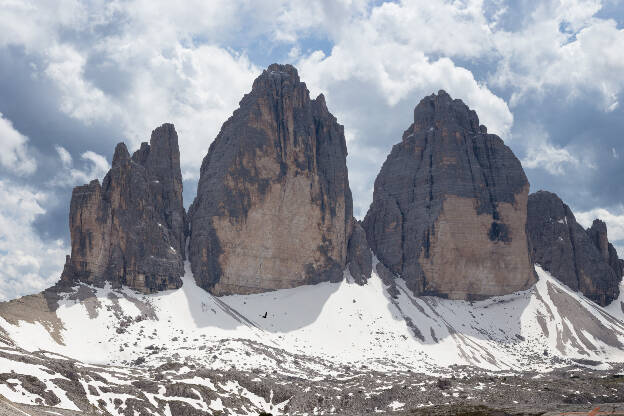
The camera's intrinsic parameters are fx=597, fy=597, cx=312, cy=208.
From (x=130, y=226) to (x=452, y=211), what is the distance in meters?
71.6

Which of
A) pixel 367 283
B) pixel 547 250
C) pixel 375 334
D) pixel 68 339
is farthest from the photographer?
pixel 547 250

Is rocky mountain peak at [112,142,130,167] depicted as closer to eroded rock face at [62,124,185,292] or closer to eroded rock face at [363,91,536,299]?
eroded rock face at [62,124,185,292]

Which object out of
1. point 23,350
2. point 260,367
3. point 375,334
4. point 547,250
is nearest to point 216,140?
point 375,334

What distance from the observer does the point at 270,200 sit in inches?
4692

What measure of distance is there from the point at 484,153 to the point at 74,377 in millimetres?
115531

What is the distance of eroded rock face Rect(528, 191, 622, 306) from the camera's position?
156 meters

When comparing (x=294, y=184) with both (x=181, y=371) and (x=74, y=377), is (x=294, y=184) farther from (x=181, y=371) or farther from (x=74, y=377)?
(x=74, y=377)

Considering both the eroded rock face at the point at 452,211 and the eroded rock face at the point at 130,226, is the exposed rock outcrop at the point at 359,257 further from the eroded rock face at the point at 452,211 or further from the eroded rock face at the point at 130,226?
the eroded rock face at the point at 130,226

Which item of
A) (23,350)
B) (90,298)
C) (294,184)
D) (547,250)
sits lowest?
(23,350)

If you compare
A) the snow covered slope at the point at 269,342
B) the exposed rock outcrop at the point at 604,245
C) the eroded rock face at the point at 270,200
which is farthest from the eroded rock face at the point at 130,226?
the exposed rock outcrop at the point at 604,245

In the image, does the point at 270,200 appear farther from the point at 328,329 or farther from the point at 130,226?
the point at 130,226

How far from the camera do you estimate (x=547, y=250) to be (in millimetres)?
159625

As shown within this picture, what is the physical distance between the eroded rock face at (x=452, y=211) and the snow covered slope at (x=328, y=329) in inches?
227

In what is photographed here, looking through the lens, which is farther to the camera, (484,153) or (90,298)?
(484,153)
